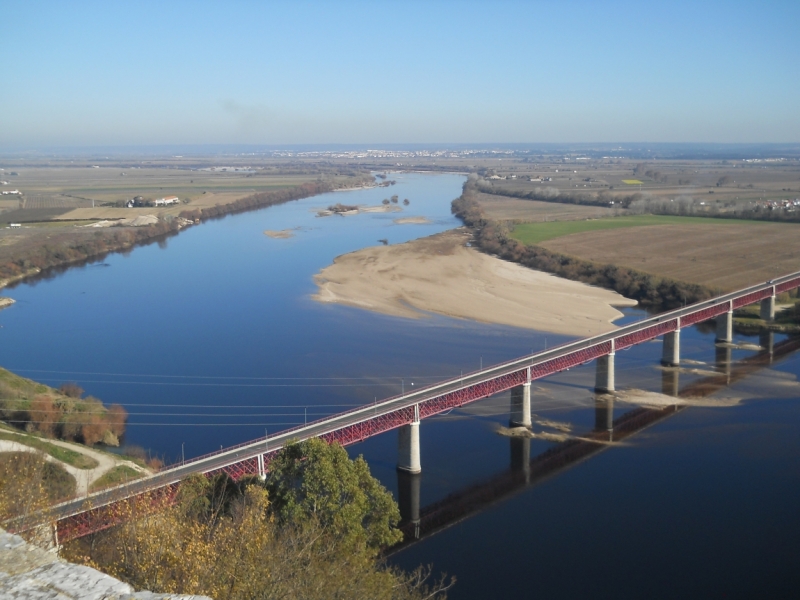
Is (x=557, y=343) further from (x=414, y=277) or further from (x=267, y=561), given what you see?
(x=267, y=561)

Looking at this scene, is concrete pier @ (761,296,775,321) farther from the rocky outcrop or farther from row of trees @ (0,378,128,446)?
the rocky outcrop

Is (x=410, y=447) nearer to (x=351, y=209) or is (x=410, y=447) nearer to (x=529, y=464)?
(x=529, y=464)

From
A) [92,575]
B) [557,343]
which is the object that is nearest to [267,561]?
[92,575]

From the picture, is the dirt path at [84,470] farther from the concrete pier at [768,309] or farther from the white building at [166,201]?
the white building at [166,201]

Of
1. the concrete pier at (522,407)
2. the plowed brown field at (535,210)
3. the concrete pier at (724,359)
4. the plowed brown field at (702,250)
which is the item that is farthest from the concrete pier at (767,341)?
the plowed brown field at (535,210)

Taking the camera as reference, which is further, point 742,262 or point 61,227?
point 61,227
